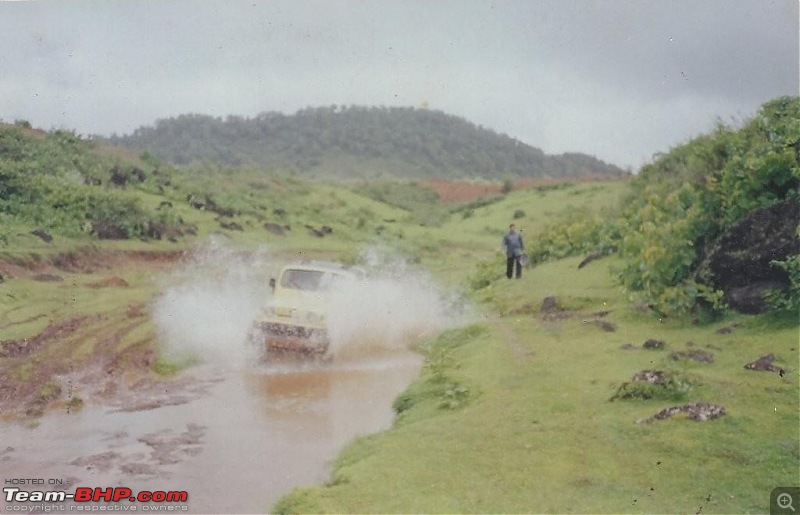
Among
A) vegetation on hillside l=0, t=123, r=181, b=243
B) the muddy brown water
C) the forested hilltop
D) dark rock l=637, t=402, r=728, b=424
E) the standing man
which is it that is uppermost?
the forested hilltop

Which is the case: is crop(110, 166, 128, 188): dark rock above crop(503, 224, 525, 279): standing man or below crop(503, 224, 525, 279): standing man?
above

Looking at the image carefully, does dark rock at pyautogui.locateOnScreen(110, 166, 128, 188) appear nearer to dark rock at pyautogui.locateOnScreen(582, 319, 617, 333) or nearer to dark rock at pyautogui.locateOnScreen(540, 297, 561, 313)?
dark rock at pyautogui.locateOnScreen(540, 297, 561, 313)

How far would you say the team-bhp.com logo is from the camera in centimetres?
885

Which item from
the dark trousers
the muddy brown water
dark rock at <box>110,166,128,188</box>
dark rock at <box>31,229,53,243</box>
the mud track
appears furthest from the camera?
dark rock at <box>110,166,128,188</box>

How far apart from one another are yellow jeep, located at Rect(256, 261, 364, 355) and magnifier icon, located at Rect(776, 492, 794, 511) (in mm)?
10621

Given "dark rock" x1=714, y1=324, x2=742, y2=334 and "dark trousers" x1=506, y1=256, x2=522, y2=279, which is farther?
"dark trousers" x1=506, y1=256, x2=522, y2=279

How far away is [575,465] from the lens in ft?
29.5

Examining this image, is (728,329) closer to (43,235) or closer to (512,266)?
(512,266)

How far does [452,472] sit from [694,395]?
359cm

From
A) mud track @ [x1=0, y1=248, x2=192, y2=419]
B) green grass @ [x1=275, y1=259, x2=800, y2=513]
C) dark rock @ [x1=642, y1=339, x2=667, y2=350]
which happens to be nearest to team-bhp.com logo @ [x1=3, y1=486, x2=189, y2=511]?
green grass @ [x1=275, y1=259, x2=800, y2=513]

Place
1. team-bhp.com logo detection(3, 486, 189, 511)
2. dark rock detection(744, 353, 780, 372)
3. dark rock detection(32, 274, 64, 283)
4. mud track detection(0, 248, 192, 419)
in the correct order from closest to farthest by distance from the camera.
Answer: team-bhp.com logo detection(3, 486, 189, 511) < dark rock detection(744, 353, 780, 372) < mud track detection(0, 248, 192, 419) < dark rock detection(32, 274, 64, 283)

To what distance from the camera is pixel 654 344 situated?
13.6 meters

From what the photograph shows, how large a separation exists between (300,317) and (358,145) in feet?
347

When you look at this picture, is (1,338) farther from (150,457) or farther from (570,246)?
(570,246)
